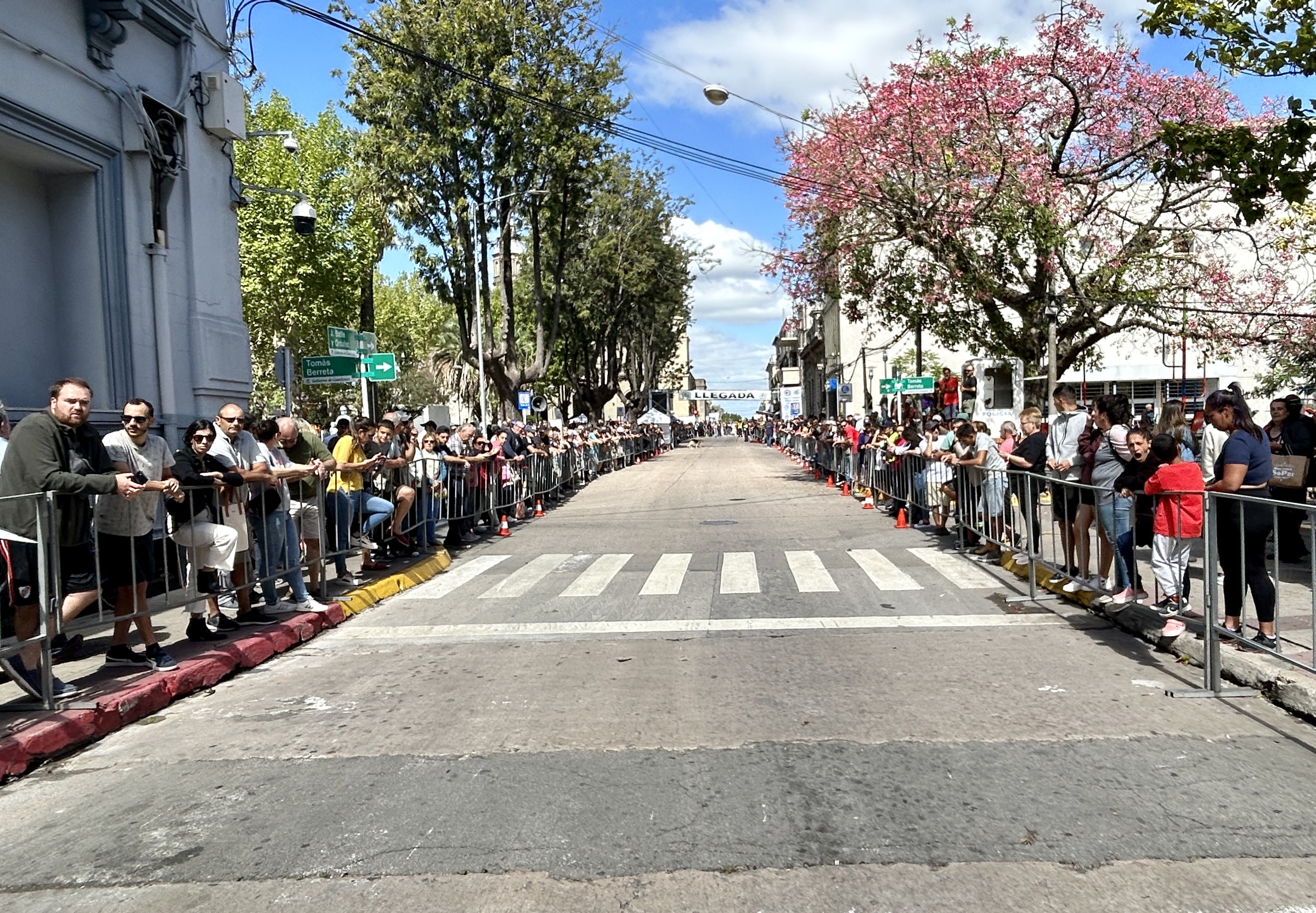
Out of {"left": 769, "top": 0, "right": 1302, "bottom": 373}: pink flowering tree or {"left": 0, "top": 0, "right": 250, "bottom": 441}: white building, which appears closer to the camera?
{"left": 0, "top": 0, "right": 250, "bottom": 441}: white building

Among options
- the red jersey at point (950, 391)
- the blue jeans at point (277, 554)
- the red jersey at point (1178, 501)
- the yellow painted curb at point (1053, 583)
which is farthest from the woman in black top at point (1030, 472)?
the red jersey at point (950, 391)

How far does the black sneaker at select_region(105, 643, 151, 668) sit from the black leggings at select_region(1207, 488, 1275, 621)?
695 centimetres

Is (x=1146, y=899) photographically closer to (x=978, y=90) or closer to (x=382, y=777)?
(x=382, y=777)

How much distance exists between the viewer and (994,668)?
255 inches

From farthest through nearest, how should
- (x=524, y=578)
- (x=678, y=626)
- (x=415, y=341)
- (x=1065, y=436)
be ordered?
(x=415, y=341), (x=524, y=578), (x=1065, y=436), (x=678, y=626)

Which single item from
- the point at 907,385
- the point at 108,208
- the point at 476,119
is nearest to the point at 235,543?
the point at 108,208

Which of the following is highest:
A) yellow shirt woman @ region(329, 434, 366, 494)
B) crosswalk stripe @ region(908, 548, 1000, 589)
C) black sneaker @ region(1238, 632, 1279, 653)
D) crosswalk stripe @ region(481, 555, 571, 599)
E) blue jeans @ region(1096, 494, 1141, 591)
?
yellow shirt woman @ region(329, 434, 366, 494)

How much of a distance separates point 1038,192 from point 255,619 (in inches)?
534

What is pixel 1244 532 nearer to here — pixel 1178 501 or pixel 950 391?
pixel 1178 501

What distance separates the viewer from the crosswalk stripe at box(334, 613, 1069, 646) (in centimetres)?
789

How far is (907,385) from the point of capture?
3216 cm

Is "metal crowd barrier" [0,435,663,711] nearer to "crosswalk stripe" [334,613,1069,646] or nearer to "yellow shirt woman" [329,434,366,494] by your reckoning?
"yellow shirt woman" [329,434,366,494]

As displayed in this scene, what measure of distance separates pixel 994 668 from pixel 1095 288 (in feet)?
42.4

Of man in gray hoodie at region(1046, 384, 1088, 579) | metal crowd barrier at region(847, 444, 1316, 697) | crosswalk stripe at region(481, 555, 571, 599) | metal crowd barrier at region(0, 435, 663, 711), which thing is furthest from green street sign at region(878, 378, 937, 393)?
man in gray hoodie at region(1046, 384, 1088, 579)
